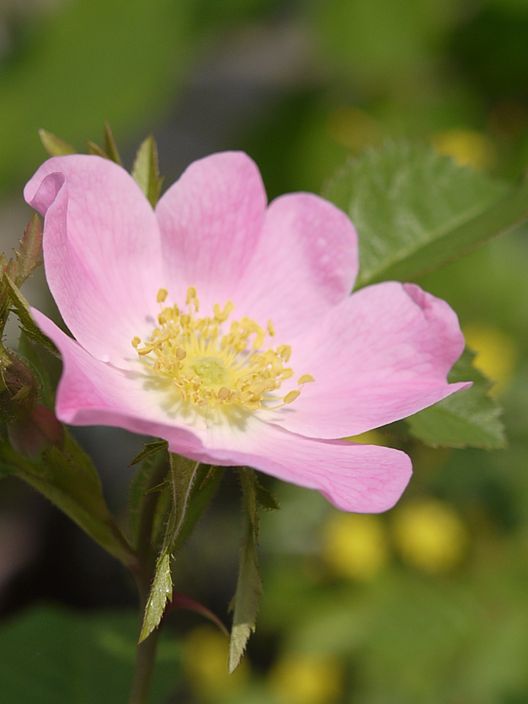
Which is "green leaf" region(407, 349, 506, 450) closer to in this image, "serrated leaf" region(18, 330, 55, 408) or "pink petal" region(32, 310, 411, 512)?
"pink petal" region(32, 310, 411, 512)

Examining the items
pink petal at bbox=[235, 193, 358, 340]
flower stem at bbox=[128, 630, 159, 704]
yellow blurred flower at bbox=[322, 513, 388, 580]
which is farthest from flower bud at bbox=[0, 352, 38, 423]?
yellow blurred flower at bbox=[322, 513, 388, 580]

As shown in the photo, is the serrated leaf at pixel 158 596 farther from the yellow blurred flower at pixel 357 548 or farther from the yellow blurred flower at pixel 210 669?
the yellow blurred flower at pixel 210 669

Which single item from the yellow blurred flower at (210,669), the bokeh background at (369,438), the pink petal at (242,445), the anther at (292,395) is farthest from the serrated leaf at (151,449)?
the yellow blurred flower at (210,669)

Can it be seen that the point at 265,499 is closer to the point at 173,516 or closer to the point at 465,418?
the point at 173,516

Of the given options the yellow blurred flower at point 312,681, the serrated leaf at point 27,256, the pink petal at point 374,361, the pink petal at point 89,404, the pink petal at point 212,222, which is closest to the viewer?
the pink petal at point 89,404

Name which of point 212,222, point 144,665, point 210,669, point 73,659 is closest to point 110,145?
point 212,222
